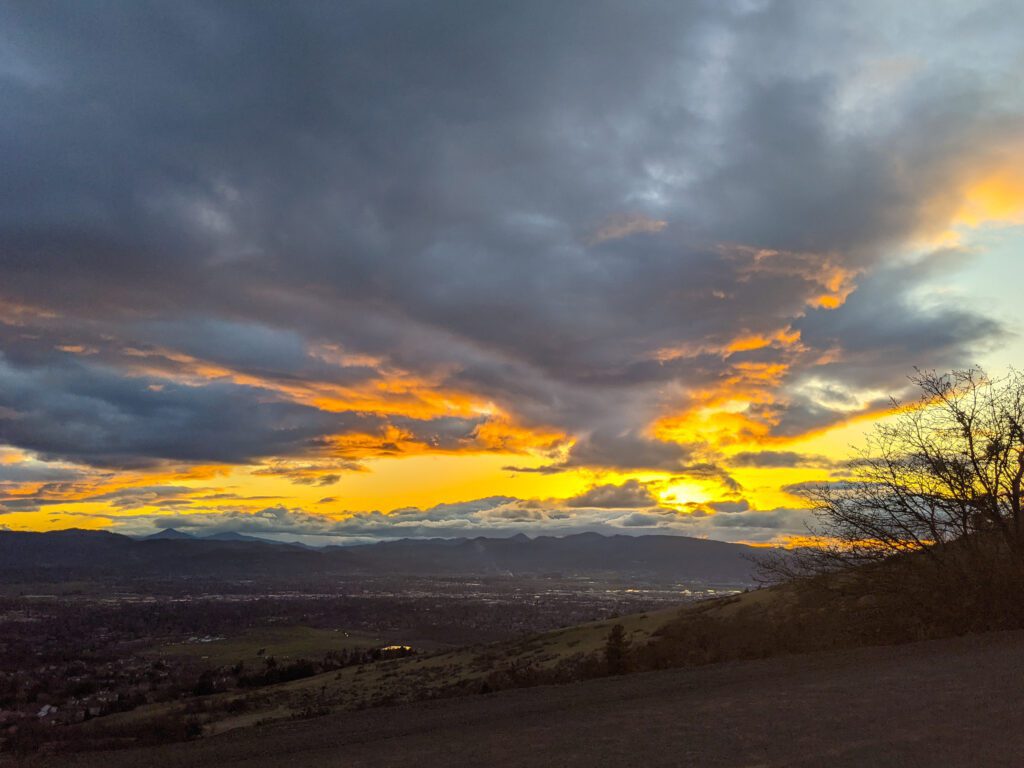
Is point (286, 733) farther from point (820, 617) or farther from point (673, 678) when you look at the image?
point (820, 617)

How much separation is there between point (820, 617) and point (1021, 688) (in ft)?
47.4

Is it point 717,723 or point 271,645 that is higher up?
point 717,723

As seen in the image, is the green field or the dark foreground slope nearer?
the dark foreground slope

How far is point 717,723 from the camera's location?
1041 cm

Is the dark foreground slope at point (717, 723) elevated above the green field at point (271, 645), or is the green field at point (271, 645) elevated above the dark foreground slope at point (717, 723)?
the dark foreground slope at point (717, 723)

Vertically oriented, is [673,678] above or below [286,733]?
above

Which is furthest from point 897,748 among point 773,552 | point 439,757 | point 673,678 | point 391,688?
point 391,688

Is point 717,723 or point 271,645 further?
point 271,645

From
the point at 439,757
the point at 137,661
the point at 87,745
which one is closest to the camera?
the point at 439,757

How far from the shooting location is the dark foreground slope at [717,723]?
8.57 meters

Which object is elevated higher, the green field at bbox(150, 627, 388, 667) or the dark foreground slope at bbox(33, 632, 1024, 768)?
the dark foreground slope at bbox(33, 632, 1024, 768)

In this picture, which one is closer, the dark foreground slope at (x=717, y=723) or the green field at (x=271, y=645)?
the dark foreground slope at (x=717, y=723)

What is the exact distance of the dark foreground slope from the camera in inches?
337

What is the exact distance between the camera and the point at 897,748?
8266 millimetres
